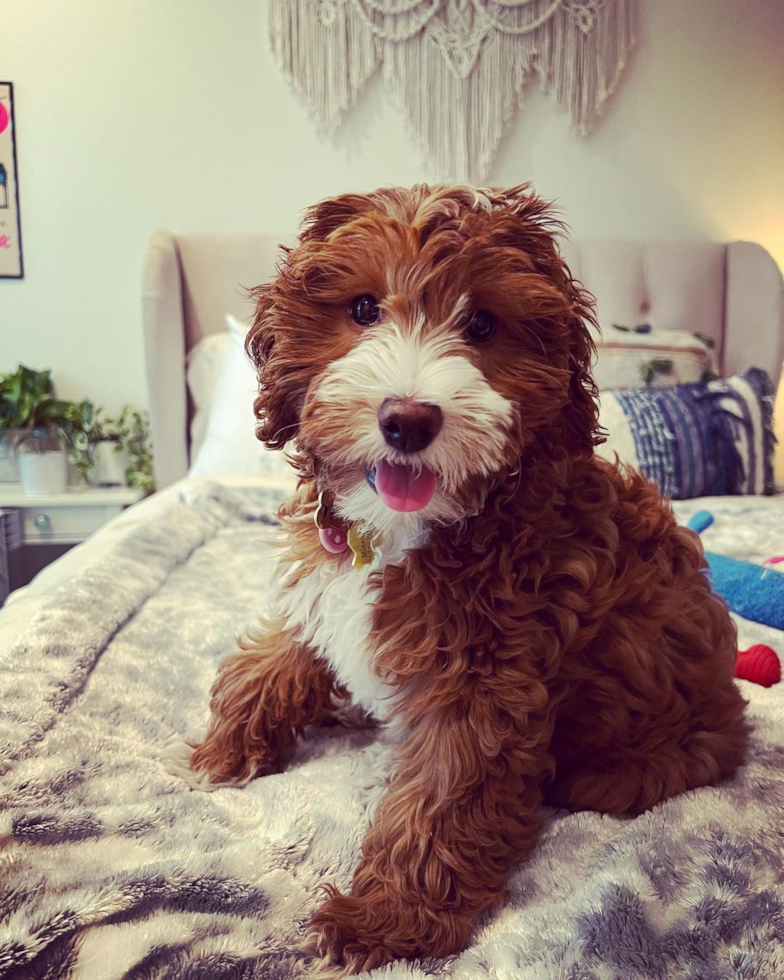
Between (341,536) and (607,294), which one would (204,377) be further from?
(341,536)

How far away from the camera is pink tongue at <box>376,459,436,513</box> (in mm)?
760

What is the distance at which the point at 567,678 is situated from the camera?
2.87 feet

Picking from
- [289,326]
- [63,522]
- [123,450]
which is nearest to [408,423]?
[289,326]

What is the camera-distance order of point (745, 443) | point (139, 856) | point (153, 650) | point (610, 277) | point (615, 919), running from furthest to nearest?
1. point (610, 277)
2. point (745, 443)
3. point (153, 650)
4. point (139, 856)
5. point (615, 919)

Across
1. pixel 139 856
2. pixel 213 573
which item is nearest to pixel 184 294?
pixel 213 573

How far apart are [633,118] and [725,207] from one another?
52 centimetres

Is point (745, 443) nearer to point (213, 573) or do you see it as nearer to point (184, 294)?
point (213, 573)

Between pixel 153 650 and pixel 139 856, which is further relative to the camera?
pixel 153 650

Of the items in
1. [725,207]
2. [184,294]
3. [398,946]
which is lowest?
[398,946]

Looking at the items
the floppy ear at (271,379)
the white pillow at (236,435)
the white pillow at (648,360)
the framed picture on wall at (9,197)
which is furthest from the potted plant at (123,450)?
the floppy ear at (271,379)

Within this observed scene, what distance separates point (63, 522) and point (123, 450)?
379mm

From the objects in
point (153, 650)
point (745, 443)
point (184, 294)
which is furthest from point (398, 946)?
point (184, 294)

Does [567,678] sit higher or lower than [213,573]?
higher

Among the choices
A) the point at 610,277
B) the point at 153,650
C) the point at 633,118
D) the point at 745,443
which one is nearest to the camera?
the point at 153,650
